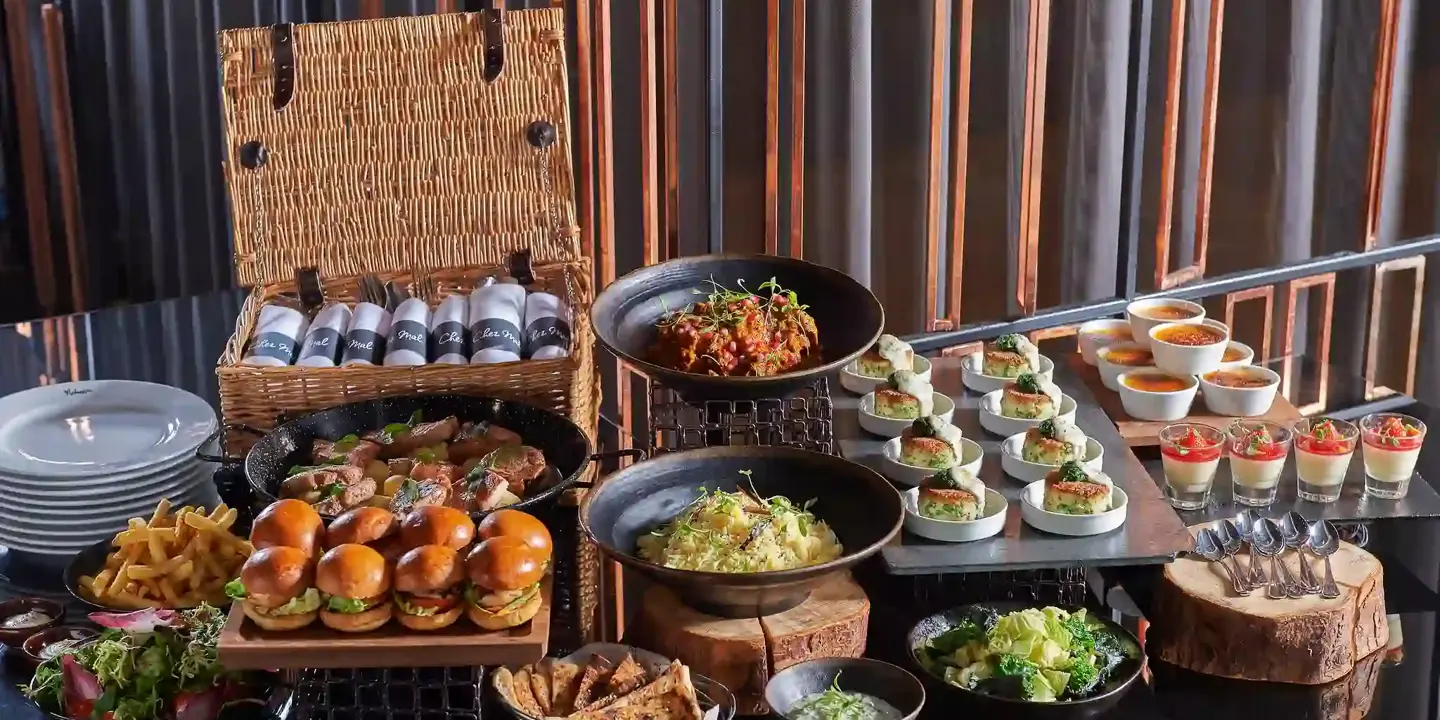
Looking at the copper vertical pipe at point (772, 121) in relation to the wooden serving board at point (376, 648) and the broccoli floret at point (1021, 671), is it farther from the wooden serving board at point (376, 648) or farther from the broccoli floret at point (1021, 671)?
the wooden serving board at point (376, 648)

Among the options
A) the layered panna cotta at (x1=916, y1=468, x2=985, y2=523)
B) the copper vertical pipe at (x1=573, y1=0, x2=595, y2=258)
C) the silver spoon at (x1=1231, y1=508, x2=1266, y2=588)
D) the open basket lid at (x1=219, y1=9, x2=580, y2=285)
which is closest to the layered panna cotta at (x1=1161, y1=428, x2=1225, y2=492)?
the silver spoon at (x1=1231, y1=508, x2=1266, y2=588)

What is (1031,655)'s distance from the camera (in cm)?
217

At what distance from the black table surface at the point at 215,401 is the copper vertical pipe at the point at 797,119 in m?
0.90

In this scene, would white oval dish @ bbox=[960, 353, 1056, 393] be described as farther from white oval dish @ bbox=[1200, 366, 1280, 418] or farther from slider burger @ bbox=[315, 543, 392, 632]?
slider burger @ bbox=[315, 543, 392, 632]

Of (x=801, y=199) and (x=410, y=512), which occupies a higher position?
(x=801, y=199)

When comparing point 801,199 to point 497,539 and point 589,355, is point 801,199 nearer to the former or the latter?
point 589,355

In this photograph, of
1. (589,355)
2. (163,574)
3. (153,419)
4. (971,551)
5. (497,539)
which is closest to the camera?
(497,539)

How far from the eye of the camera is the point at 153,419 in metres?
2.63

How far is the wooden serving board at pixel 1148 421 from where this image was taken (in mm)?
2922

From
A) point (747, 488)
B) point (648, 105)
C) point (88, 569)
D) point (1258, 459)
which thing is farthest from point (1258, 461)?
point (88, 569)

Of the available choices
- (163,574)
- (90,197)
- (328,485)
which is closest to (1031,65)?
(328,485)

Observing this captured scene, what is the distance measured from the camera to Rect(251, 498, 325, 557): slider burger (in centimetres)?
186

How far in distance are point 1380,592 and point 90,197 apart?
357 cm

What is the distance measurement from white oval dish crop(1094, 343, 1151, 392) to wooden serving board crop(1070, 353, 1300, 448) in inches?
0.6
